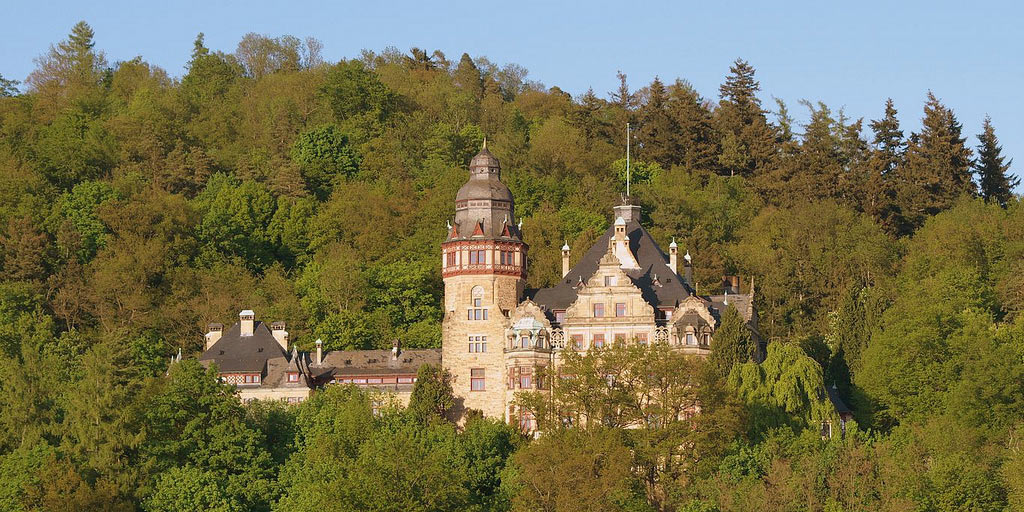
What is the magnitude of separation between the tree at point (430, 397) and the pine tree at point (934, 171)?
101 feet

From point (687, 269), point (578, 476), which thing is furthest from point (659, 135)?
point (578, 476)

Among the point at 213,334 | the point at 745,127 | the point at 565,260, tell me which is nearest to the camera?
the point at 565,260

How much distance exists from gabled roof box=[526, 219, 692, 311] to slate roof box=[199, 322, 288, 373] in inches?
441

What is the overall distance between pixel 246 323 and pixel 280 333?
1.55m

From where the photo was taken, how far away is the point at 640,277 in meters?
74.4

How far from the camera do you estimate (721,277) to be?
8650 centimetres

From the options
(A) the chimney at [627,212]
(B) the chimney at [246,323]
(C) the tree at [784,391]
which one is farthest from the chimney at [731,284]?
(B) the chimney at [246,323]

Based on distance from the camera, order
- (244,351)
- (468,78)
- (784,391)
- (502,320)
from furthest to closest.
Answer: (468,78) → (244,351) → (502,320) → (784,391)

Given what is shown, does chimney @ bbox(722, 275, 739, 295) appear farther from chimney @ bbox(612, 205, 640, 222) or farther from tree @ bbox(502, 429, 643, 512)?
tree @ bbox(502, 429, 643, 512)

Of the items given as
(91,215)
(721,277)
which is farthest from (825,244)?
(91,215)

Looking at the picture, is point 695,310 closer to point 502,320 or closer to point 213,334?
point 502,320

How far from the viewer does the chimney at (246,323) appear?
78.1 m

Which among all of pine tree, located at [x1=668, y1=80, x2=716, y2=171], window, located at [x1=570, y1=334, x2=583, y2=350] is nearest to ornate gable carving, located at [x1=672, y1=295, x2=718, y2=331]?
window, located at [x1=570, y1=334, x2=583, y2=350]

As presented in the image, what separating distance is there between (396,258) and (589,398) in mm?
28437
